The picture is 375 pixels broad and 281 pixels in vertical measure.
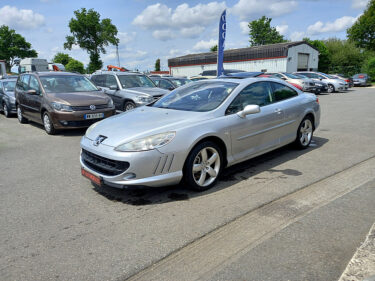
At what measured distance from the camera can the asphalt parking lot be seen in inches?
97.2

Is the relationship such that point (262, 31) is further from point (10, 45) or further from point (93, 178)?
point (93, 178)

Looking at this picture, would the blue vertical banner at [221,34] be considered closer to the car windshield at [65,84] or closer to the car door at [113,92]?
the car door at [113,92]

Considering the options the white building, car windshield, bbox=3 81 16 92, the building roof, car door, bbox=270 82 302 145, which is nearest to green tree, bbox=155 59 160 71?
the building roof

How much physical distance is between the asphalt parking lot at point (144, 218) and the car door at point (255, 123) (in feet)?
1.35

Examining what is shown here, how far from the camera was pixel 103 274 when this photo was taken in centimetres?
238

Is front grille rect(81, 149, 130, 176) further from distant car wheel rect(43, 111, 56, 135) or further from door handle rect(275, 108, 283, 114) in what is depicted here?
distant car wheel rect(43, 111, 56, 135)

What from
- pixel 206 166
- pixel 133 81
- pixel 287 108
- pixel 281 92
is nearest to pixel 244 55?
pixel 133 81

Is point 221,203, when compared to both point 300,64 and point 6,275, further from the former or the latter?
point 300,64

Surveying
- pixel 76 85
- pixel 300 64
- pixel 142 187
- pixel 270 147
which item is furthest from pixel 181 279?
pixel 300 64

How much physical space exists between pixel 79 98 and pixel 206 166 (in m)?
5.23

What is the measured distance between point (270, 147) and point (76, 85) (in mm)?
6303

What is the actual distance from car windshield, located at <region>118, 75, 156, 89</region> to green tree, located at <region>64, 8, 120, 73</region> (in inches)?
1948

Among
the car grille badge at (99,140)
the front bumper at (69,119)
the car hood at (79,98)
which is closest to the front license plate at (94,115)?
the front bumper at (69,119)

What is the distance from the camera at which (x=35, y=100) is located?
845 centimetres
